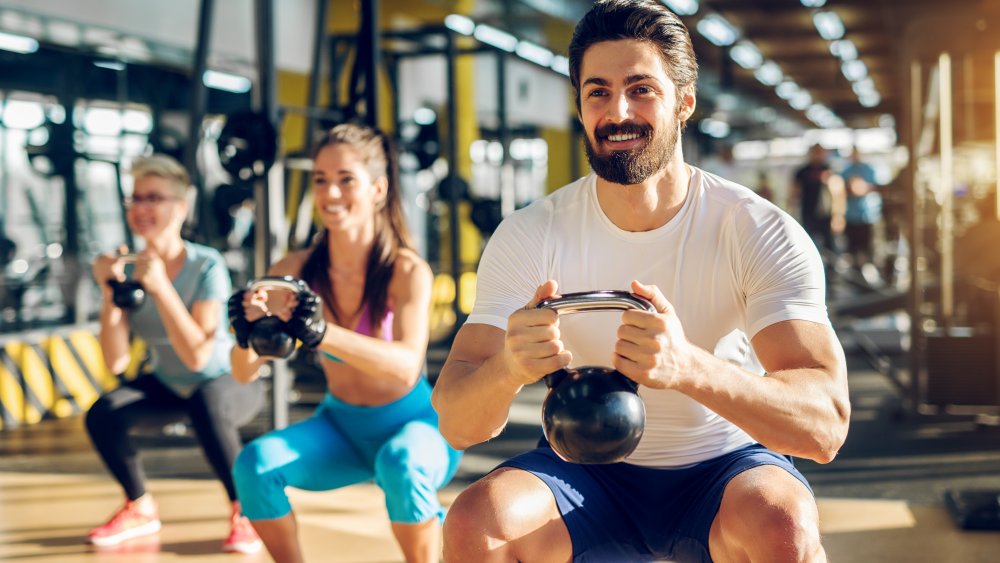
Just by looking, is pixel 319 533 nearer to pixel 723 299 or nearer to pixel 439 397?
pixel 439 397

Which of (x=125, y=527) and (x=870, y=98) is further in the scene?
(x=870, y=98)

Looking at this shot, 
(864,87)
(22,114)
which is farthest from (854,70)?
(22,114)

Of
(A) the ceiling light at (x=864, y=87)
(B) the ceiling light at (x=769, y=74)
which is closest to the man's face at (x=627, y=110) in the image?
(B) the ceiling light at (x=769, y=74)

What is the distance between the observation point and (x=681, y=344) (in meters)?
Result: 1.20

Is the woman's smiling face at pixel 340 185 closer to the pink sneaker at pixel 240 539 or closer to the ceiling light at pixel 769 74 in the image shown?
the pink sneaker at pixel 240 539

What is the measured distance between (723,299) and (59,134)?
15.7 ft

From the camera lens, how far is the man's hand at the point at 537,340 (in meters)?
1.21

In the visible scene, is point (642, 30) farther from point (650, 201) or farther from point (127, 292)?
point (127, 292)

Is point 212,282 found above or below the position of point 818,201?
below

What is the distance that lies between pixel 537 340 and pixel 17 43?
5.55 m

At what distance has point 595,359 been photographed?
1521 millimetres

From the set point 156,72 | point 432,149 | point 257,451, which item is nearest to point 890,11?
point 432,149

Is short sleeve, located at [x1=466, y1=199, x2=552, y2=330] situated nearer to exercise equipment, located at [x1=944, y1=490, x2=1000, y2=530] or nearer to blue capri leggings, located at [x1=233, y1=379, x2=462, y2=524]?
blue capri leggings, located at [x1=233, y1=379, x2=462, y2=524]

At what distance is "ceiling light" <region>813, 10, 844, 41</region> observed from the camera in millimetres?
10727
